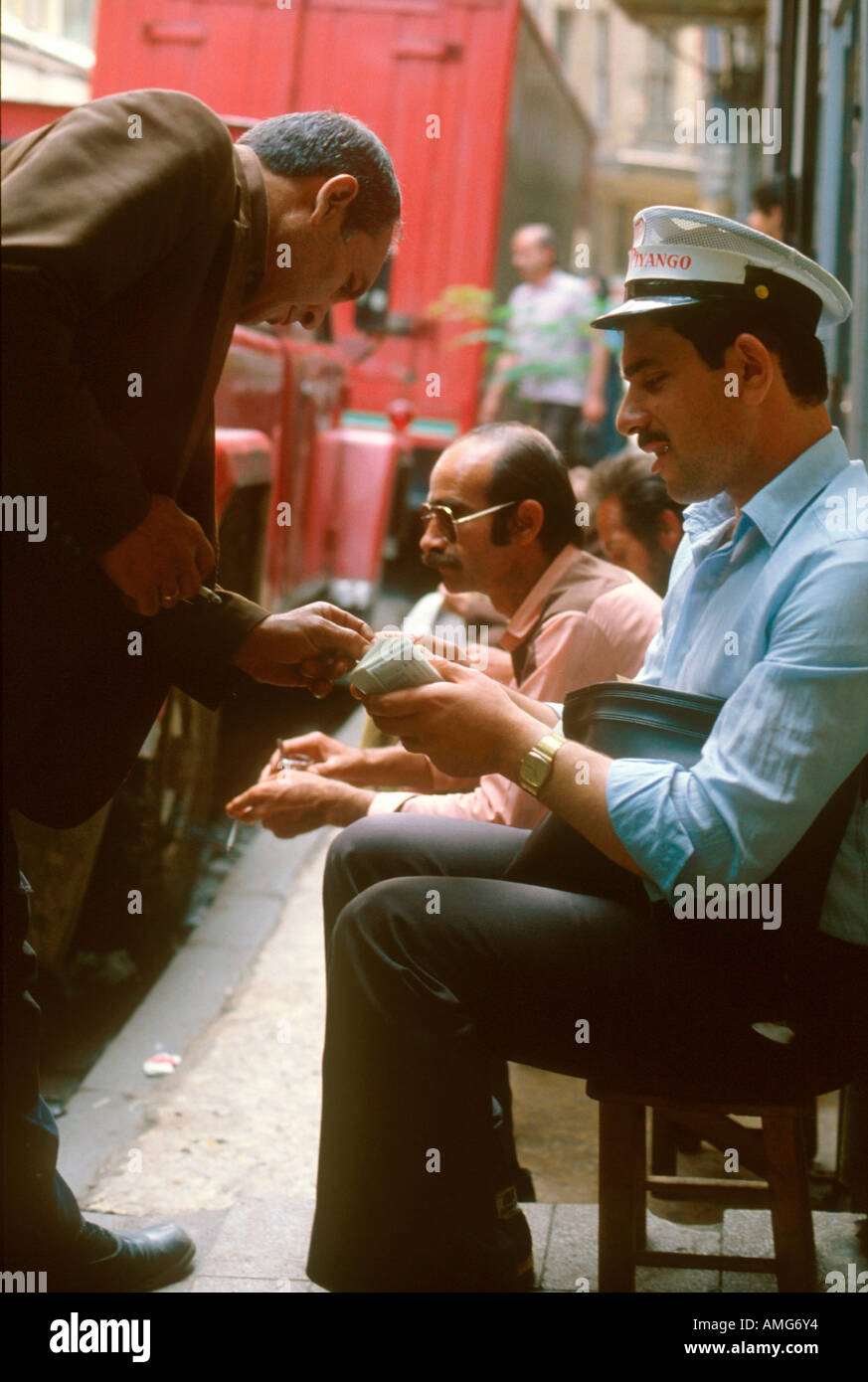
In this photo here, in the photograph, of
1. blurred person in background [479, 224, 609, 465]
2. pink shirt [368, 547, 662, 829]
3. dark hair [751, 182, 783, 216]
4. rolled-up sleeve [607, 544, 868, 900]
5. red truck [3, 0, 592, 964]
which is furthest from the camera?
blurred person in background [479, 224, 609, 465]

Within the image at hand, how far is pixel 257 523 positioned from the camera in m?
5.00

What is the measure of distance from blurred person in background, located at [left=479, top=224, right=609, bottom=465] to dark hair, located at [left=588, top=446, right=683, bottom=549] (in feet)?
17.5

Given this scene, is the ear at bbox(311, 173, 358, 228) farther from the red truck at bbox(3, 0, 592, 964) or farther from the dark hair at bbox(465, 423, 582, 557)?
the red truck at bbox(3, 0, 592, 964)

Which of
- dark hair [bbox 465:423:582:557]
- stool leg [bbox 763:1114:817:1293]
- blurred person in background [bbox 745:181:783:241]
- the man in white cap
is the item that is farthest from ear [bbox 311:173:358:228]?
blurred person in background [bbox 745:181:783:241]

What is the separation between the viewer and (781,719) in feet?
6.05

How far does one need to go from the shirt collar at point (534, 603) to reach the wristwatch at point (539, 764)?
0.93 meters

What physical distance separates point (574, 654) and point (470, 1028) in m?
0.90

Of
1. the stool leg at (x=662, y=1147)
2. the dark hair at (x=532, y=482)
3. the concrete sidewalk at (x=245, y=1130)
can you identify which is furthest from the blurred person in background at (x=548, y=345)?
the stool leg at (x=662, y=1147)

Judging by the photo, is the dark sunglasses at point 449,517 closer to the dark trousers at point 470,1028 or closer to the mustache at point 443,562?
the mustache at point 443,562

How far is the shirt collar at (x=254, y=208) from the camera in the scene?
201 cm

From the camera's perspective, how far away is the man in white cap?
1.88 m

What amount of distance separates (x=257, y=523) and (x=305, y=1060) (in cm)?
203

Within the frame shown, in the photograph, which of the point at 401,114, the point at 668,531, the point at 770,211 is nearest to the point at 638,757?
the point at 668,531
